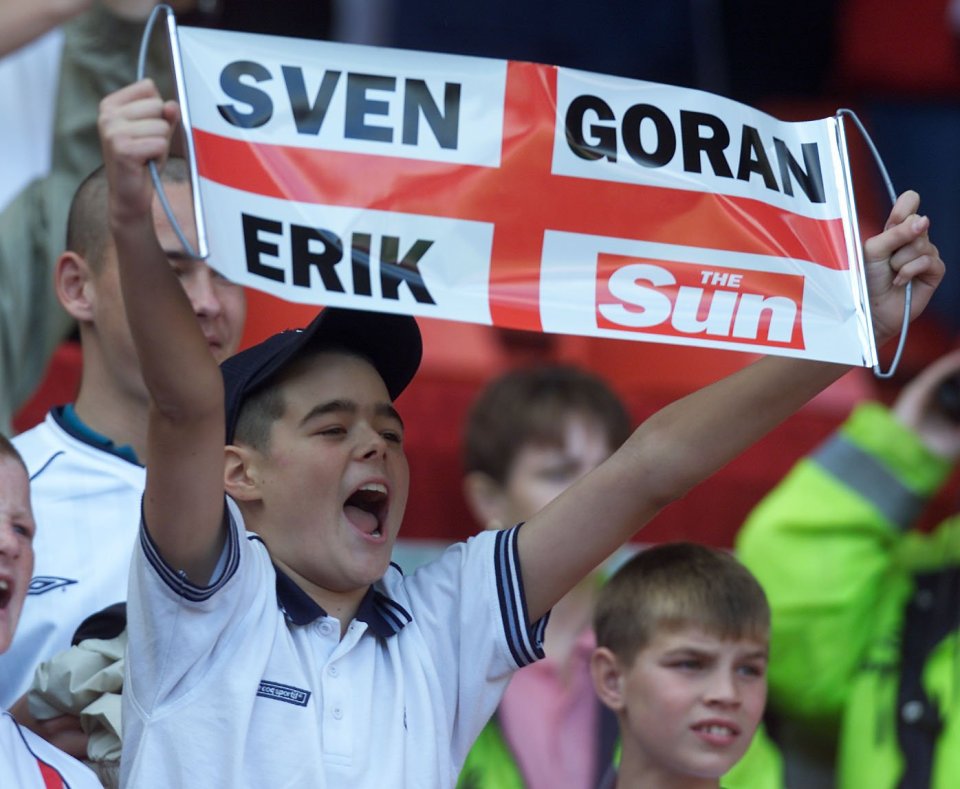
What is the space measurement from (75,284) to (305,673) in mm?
1040

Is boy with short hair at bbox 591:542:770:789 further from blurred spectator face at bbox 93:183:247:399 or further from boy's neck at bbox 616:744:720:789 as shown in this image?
blurred spectator face at bbox 93:183:247:399

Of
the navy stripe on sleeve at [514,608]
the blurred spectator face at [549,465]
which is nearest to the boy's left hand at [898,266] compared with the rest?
the navy stripe on sleeve at [514,608]

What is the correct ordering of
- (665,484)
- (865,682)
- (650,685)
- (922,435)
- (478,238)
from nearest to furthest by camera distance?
(478,238)
(665,484)
(650,685)
(865,682)
(922,435)

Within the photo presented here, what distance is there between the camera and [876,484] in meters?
3.26

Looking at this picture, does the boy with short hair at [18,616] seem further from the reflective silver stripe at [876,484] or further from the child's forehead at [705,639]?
the reflective silver stripe at [876,484]

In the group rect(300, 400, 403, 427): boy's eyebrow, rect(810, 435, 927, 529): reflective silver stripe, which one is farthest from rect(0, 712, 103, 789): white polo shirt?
rect(810, 435, 927, 529): reflective silver stripe

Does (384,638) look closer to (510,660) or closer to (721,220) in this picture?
(510,660)

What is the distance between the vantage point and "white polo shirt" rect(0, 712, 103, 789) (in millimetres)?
1822

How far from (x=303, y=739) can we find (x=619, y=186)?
73 centimetres

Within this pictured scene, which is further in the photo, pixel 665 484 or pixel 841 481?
pixel 841 481

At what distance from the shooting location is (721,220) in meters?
1.92

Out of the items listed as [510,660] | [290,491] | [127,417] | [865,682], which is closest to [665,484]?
[510,660]

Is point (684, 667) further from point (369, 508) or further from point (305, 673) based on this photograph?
point (305, 673)

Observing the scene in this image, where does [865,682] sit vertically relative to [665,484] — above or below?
below
